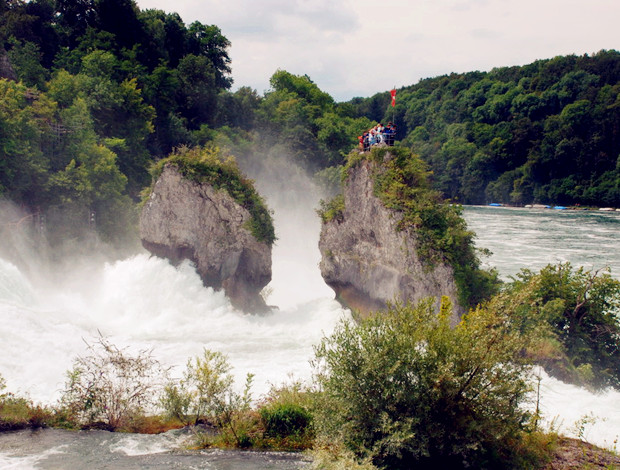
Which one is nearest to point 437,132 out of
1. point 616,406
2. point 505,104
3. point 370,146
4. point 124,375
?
point 505,104

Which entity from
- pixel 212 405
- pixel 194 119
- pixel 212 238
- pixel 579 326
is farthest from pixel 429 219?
pixel 194 119

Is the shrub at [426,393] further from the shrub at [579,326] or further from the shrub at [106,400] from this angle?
the shrub at [579,326]

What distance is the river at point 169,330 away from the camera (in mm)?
13953

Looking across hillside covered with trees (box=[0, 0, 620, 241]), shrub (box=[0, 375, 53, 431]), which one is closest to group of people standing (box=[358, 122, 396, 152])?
shrub (box=[0, 375, 53, 431])

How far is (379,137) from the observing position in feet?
92.4

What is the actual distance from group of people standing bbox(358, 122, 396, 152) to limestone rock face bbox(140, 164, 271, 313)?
7.32 metres

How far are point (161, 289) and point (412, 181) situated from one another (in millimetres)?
14510

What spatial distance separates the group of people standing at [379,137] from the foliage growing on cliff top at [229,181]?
6521 millimetres

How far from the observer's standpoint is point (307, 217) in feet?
182

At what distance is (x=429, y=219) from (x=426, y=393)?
45.6 feet

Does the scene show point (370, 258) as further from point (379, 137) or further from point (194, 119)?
point (194, 119)

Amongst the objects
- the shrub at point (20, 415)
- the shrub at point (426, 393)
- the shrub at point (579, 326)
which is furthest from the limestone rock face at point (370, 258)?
the shrub at point (20, 415)

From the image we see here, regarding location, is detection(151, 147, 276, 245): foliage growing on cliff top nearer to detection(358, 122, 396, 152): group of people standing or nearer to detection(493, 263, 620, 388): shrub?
detection(358, 122, 396, 152): group of people standing

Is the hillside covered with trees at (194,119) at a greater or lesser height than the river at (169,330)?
greater
